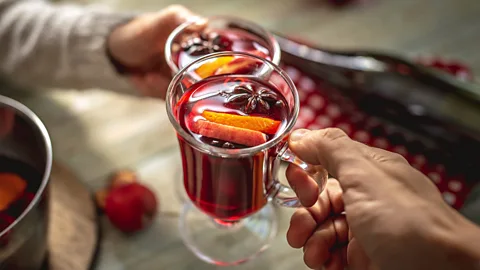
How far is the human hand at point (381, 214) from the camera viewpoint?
0.41 meters

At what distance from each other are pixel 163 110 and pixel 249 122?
1.33ft

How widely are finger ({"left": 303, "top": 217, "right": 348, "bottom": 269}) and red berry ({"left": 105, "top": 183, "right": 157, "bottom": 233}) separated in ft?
0.91

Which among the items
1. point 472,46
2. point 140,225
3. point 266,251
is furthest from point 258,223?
point 472,46

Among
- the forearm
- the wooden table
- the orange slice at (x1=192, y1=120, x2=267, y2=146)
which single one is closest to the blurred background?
the wooden table

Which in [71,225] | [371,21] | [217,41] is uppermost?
[217,41]

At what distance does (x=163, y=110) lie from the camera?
0.94 metres

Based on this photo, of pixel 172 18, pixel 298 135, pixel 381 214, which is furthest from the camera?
pixel 172 18

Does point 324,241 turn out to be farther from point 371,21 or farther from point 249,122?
point 371,21

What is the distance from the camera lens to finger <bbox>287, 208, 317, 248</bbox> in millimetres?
582

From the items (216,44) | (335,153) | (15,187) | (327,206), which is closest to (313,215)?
(327,206)

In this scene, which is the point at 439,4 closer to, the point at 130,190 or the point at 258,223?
the point at 258,223

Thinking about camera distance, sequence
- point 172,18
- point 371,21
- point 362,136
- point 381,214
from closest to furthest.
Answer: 1. point 381,214
2. point 172,18
3. point 362,136
4. point 371,21

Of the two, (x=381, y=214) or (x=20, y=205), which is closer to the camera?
(x=381, y=214)

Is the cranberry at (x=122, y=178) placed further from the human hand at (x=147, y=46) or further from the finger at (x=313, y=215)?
the finger at (x=313, y=215)
